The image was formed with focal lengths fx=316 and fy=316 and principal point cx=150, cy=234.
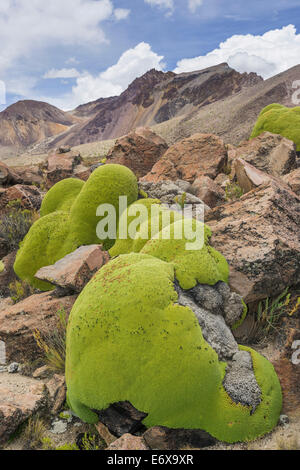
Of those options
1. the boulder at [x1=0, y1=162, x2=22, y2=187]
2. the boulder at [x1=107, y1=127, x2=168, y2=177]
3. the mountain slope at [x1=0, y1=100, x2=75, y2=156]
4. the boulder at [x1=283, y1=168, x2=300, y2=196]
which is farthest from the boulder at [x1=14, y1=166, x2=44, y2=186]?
the mountain slope at [x1=0, y1=100, x2=75, y2=156]

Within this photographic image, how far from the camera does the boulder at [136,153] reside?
12.4m

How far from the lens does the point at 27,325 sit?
5.36 metres

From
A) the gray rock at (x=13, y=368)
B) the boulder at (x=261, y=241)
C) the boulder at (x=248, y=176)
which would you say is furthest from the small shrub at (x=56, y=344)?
the boulder at (x=248, y=176)

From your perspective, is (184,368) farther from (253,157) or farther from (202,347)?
(253,157)

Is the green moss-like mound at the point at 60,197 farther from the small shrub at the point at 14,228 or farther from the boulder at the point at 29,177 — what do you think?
the boulder at the point at 29,177

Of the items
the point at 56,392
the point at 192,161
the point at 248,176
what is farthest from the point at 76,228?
the point at 192,161

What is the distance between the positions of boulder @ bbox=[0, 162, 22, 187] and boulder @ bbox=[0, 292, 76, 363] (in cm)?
960

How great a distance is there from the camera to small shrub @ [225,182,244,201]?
815 centimetres

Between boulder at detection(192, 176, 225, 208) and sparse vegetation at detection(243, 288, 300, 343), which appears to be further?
boulder at detection(192, 176, 225, 208)

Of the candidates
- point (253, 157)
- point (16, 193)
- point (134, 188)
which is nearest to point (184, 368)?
point (134, 188)

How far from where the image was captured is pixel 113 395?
10.5 ft

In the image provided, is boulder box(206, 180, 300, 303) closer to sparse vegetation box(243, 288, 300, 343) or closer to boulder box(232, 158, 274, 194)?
sparse vegetation box(243, 288, 300, 343)

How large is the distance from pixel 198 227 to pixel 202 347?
2.09 meters

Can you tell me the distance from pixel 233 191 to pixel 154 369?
20.6 feet
